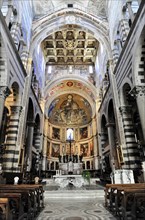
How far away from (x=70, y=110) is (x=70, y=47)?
11.2 metres

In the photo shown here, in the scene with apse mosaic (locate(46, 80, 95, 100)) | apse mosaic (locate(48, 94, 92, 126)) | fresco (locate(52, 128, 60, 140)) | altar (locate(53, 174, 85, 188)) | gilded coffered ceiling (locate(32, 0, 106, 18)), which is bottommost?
altar (locate(53, 174, 85, 188))

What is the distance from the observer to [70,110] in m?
30.0

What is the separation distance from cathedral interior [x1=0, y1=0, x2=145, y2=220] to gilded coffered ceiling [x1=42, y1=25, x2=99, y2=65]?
0.44ft

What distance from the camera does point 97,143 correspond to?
904 inches

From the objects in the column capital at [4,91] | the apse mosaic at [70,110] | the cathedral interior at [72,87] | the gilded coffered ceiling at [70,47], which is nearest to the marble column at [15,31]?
the cathedral interior at [72,87]

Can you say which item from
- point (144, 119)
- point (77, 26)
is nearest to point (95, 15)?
point (77, 26)

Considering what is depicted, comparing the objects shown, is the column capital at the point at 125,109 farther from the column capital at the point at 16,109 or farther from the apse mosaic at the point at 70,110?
the apse mosaic at the point at 70,110

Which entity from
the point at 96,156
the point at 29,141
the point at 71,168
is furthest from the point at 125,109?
the point at 96,156

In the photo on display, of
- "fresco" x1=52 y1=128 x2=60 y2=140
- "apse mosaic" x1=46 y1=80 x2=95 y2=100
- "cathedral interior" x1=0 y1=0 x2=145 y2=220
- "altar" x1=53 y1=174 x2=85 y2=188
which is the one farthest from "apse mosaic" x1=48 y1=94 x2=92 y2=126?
"altar" x1=53 y1=174 x2=85 y2=188

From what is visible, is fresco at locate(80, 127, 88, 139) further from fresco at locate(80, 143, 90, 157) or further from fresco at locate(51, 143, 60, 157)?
fresco at locate(51, 143, 60, 157)

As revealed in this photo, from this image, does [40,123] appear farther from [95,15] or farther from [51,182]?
[95,15]

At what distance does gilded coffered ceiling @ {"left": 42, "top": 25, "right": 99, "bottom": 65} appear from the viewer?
2192 cm

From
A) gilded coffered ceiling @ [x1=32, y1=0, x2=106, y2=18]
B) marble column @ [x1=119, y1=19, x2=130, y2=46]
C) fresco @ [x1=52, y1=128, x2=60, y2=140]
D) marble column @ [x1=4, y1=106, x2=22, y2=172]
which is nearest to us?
marble column @ [x1=4, y1=106, x2=22, y2=172]

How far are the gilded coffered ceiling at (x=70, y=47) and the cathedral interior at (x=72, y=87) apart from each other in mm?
134
